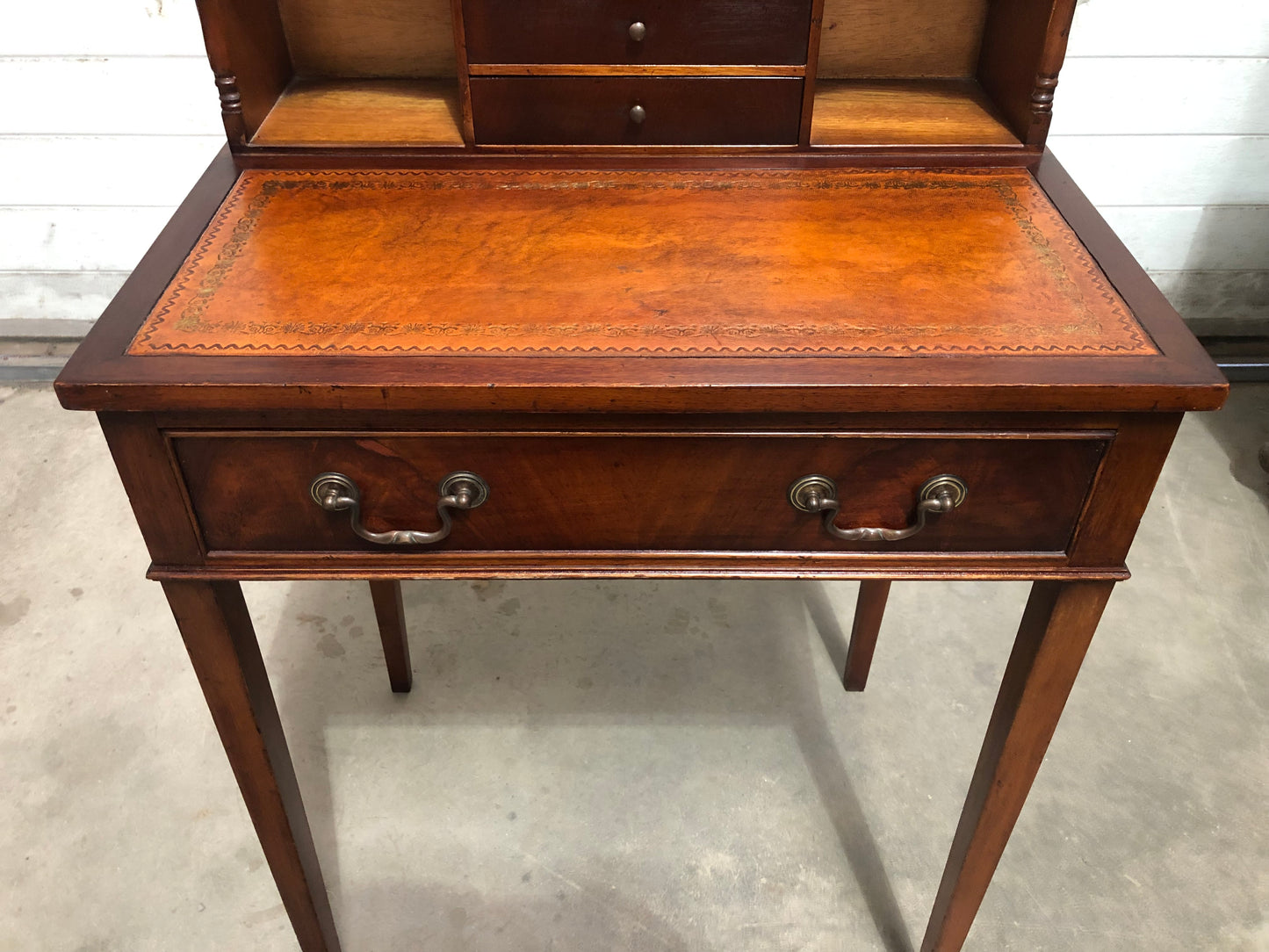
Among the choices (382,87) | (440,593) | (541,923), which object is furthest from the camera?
(440,593)

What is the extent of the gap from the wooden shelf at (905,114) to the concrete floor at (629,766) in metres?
1.11

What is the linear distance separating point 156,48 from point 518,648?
1664 millimetres

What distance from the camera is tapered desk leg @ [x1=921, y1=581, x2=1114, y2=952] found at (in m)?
1.10

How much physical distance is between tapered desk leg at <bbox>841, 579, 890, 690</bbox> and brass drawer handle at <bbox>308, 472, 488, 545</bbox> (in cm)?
100

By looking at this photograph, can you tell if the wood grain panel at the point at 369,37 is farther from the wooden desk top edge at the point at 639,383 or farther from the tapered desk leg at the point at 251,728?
the tapered desk leg at the point at 251,728

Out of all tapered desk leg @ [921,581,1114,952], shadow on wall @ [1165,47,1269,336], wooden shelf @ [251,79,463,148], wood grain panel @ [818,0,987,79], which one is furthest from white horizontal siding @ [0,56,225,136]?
shadow on wall @ [1165,47,1269,336]

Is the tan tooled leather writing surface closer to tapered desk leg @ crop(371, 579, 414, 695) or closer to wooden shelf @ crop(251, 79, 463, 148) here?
wooden shelf @ crop(251, 79, 463, 148)

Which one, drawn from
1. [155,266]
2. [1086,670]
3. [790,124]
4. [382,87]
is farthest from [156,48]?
[1086,670]

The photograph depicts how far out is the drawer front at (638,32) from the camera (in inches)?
47.0

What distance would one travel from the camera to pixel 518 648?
2.07 meters

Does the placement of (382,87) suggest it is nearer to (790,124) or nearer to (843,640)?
(790,124)

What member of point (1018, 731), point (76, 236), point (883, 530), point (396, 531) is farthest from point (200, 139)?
point (1018, 731)

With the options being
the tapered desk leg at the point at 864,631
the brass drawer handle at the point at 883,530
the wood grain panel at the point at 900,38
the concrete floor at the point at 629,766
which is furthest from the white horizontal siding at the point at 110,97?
the brass drawer handle at the point at 883,530

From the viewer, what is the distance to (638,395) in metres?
0.91
